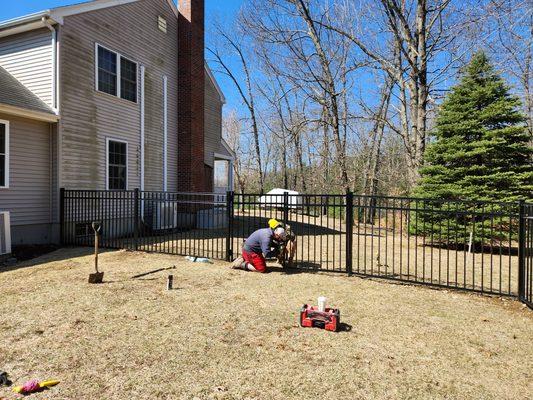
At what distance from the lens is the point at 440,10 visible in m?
14.6

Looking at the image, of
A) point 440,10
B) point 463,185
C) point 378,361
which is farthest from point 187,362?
point 440,10

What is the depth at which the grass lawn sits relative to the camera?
3.15m

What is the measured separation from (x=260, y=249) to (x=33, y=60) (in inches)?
352

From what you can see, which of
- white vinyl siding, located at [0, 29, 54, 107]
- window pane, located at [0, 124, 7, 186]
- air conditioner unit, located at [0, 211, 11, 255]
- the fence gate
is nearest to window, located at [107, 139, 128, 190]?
white vinyl siding, located at [0, 29, 54, 107]

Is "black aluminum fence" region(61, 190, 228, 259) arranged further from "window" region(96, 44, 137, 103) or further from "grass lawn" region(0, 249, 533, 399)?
"window" region(96, 44, 137, 103)

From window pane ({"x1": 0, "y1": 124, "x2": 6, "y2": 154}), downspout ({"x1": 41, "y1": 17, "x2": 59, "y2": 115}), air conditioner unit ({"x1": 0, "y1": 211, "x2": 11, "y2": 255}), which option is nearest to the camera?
air conditioner unit ({"x1": 0, "y1": 211, "x2": 11, "y2": 255})

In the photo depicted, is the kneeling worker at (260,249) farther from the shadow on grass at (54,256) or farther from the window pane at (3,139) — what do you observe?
the window pane at (3,139)

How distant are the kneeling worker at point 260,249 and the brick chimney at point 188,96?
27.1 feet

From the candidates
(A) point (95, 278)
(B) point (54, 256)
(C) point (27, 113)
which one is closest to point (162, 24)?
(C) point (27, 113)

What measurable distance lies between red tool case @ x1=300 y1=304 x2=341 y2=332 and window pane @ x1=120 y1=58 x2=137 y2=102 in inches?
443

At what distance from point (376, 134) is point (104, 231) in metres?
23.6

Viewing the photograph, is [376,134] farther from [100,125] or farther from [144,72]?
[100,125]

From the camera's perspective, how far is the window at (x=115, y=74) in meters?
11.9

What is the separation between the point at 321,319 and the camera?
4.49 meters
